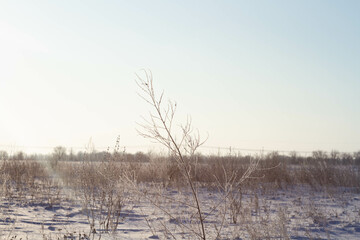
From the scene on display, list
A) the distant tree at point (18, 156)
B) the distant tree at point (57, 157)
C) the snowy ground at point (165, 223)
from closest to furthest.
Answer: the snowy ground at point (165, 223) < the distant tree at point (18, 156) < the distant tree at point (57, 157)

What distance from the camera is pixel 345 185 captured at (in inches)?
437

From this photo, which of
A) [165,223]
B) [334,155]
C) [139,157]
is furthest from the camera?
[334,155]

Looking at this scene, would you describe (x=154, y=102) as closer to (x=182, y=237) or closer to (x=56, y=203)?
(x=182, y=237)

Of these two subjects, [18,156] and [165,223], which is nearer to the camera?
[165,223]

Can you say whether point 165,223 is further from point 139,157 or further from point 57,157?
point 57,157

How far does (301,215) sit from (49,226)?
14.3 ft

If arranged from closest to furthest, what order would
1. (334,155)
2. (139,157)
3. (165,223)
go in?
(165,223), (139,157), (334,155)

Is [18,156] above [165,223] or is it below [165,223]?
above

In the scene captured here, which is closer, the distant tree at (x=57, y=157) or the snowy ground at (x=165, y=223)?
the snowy ground at (x=165, y=223)

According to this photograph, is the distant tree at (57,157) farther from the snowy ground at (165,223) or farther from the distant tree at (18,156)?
the snowy ground at (165,223)

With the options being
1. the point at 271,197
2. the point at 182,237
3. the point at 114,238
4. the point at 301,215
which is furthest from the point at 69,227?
the point at 271,197

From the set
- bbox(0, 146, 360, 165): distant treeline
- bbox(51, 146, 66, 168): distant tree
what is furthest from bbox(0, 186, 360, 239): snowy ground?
bbox(51, 146, 66, 168): distant tree

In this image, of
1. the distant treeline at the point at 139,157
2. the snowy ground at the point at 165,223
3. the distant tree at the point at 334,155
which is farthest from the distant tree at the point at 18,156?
the distant tree at the point at 334,155

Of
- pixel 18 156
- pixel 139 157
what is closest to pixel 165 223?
pixel 139 157
